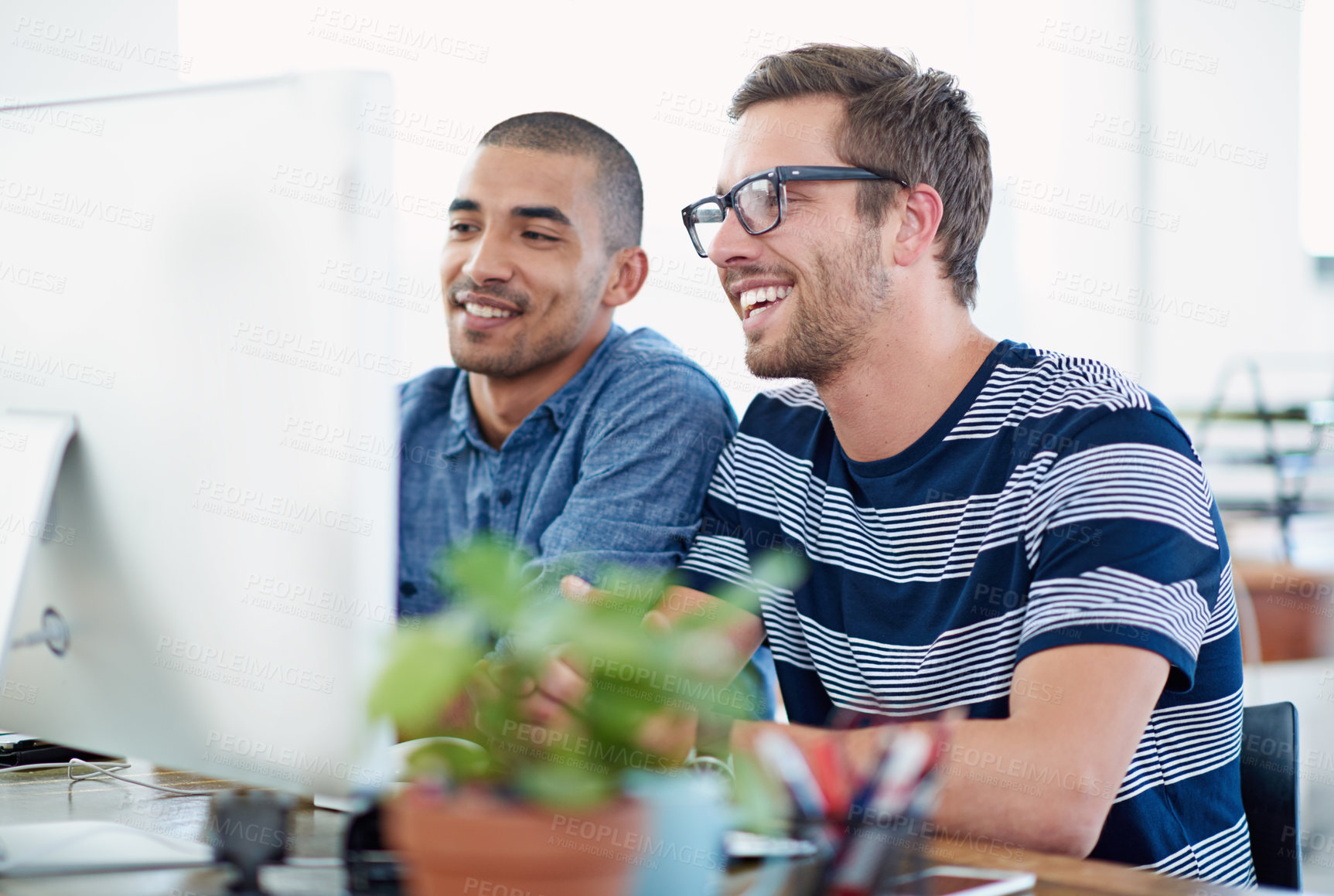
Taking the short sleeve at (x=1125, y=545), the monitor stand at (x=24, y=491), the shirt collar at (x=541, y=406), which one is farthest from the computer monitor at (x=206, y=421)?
the shirt collar at (x=541, y=406)

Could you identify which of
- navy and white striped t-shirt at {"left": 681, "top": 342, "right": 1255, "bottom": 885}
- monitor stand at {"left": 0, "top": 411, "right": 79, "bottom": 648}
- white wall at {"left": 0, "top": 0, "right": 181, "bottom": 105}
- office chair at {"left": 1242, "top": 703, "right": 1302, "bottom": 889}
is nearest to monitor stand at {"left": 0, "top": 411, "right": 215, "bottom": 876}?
monitor stand at {"left": 0, "top": 411, "right": 79, "bottom": 648}

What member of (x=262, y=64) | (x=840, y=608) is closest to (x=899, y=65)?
(x=840, y=608)

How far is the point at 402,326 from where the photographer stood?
2.87 metres

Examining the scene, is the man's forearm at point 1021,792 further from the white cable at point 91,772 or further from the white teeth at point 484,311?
the white teeth at point 484,311

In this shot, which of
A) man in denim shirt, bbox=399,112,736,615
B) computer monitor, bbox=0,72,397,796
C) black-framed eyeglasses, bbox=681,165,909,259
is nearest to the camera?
computer monitor, bbox=0,72,397,796

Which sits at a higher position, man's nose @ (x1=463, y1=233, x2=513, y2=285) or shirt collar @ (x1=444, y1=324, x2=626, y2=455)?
man's nose @ (x1=463, y1=233, x2=513, y2=285)

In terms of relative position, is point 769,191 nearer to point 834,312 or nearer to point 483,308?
point 834,312

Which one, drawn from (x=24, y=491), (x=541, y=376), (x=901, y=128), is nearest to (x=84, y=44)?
(x=541, y=376)

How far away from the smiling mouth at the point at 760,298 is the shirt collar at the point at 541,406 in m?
0.31

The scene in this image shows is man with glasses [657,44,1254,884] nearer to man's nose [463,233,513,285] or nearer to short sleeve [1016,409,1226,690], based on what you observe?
short sleeve [1016,409,1226,690]

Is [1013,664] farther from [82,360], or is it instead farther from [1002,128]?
[1002,128]

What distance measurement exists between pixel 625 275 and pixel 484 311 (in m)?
0.25

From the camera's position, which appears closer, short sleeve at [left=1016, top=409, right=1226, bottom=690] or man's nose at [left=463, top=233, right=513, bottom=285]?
short sleeve at [left=1016, top=409, right=1226, bottom=690]

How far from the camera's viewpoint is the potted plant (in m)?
0.50
